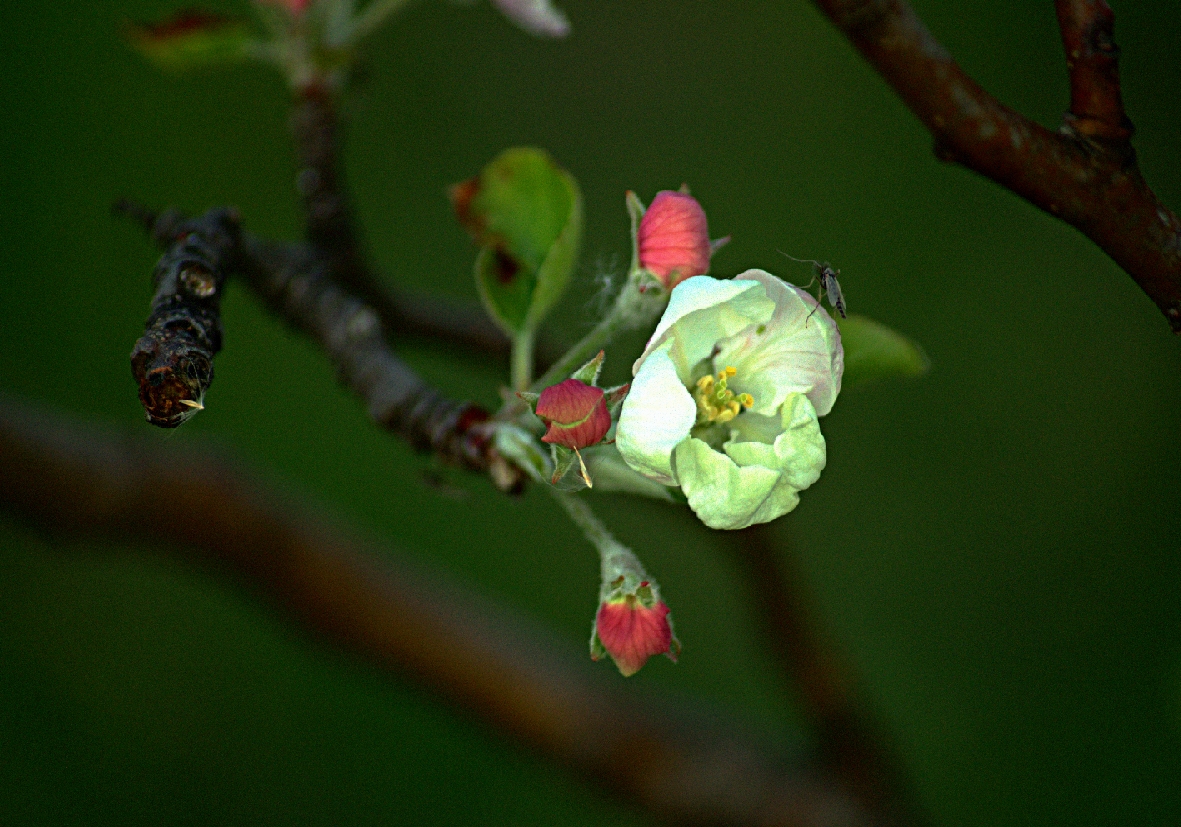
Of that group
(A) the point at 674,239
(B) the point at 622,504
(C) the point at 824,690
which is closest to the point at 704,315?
(A) the point at 674,239

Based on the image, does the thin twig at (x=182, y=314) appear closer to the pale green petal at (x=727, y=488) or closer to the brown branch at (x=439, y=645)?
the pale green petal at (x=727, y=488)

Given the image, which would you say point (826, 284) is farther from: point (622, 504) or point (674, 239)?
point (622, 504)

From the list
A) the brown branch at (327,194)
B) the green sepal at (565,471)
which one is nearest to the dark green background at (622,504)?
the brown branch at (327,194)

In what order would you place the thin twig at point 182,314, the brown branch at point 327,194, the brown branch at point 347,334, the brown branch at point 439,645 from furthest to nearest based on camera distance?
the brown branch at point 439,645
the brown branch at point 327,194
the brown branch at point 347,334
the thin twig at point 182,314

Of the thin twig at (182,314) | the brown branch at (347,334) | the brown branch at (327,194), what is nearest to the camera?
the thin twig at (182,314)

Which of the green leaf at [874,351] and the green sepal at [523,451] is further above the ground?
the green leaf at [874,351]

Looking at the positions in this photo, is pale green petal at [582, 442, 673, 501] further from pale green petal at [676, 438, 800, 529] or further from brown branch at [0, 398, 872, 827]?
brown branch at [0, 398, 872, 827]

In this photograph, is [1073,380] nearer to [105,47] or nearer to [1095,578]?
[1095,578]
